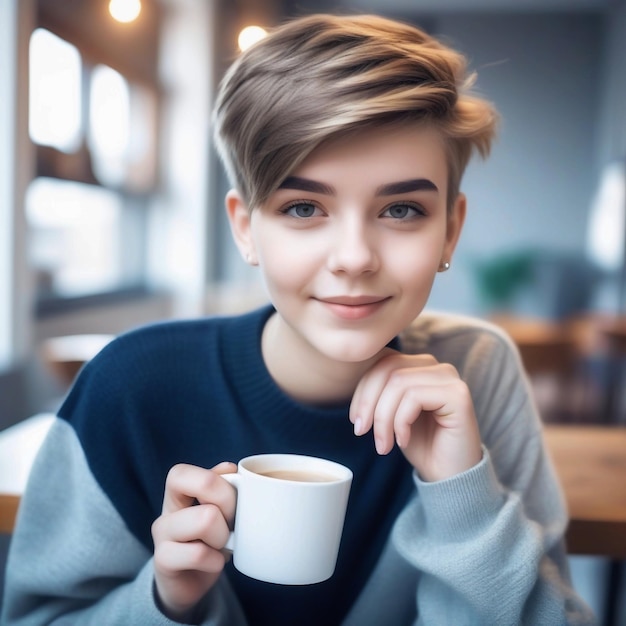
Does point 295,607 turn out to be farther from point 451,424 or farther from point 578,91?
point 578,91

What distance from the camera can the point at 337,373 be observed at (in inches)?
30.5

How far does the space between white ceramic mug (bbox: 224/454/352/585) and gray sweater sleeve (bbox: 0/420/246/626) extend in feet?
0.60

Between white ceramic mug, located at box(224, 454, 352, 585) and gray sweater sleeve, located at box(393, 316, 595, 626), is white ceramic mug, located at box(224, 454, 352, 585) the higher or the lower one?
the higher one

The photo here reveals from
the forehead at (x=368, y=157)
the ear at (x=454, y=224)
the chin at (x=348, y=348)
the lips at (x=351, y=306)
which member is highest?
the forehead at (x=368, y=157)

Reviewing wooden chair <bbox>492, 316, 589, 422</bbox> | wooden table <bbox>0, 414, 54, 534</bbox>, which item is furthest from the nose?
wooden chair <bbox>492, 316, 589, 422</bbox>

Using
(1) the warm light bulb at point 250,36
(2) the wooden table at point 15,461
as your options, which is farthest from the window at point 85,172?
(1) the warm light bulb at point 250,36

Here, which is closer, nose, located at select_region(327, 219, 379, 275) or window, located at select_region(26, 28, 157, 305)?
nose, located at select_region(327, 219, 379, 275)

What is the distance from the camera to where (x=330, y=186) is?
618 mm

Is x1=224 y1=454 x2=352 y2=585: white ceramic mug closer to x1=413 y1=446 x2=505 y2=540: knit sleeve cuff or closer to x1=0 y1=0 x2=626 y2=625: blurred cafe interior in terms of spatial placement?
x1=413 y1=446 x2=505 y2=540: knit sleeve cuff

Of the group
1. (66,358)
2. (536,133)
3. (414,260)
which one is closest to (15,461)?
(414,260)

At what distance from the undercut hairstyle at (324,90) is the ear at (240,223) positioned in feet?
0.15

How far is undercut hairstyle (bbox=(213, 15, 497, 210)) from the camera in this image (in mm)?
623

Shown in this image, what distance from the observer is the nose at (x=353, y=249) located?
605 mm

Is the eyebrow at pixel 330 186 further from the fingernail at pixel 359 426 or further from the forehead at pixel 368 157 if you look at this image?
the fingernail at pixel 359 426
